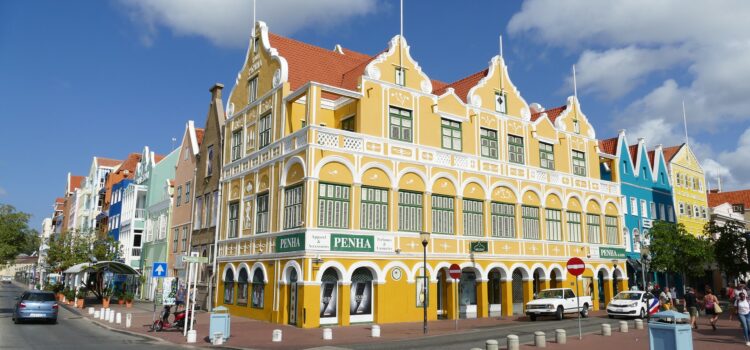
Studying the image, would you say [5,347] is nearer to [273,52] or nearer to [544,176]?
[273,52]

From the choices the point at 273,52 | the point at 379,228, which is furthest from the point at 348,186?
the point at 273,52

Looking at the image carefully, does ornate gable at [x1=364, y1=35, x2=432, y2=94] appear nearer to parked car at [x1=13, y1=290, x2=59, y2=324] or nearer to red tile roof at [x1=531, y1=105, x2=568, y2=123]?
red tile roof at [x1=531, y1=105, x2=568, y2=123]

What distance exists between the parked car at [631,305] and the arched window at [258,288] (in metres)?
17.6

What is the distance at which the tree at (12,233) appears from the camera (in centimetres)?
3083

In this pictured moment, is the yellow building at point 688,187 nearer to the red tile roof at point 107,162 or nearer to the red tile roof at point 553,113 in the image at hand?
A: the red tile roof at point 553,113

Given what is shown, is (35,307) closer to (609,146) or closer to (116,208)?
(116,208)

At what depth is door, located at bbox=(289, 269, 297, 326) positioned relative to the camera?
24859 mm

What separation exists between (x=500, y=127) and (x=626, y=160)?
59.7 feet

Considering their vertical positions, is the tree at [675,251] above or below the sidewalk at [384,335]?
above

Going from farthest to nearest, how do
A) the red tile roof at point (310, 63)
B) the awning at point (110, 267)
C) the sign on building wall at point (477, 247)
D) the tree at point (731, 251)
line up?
the tree at point (731, 251), the awning at point (110, 267), the red tile roof at point (310, 63), the sign on building wall at point (477, 247)

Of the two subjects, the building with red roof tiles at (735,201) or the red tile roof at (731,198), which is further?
the red tile roof at (731,198)

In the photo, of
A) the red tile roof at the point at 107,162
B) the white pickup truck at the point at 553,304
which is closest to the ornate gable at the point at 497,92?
the white pickup truck at the point at 553,304

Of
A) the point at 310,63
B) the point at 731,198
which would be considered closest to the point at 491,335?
the point at 310,63

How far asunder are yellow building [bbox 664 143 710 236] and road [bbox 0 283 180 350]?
46.8 meters
